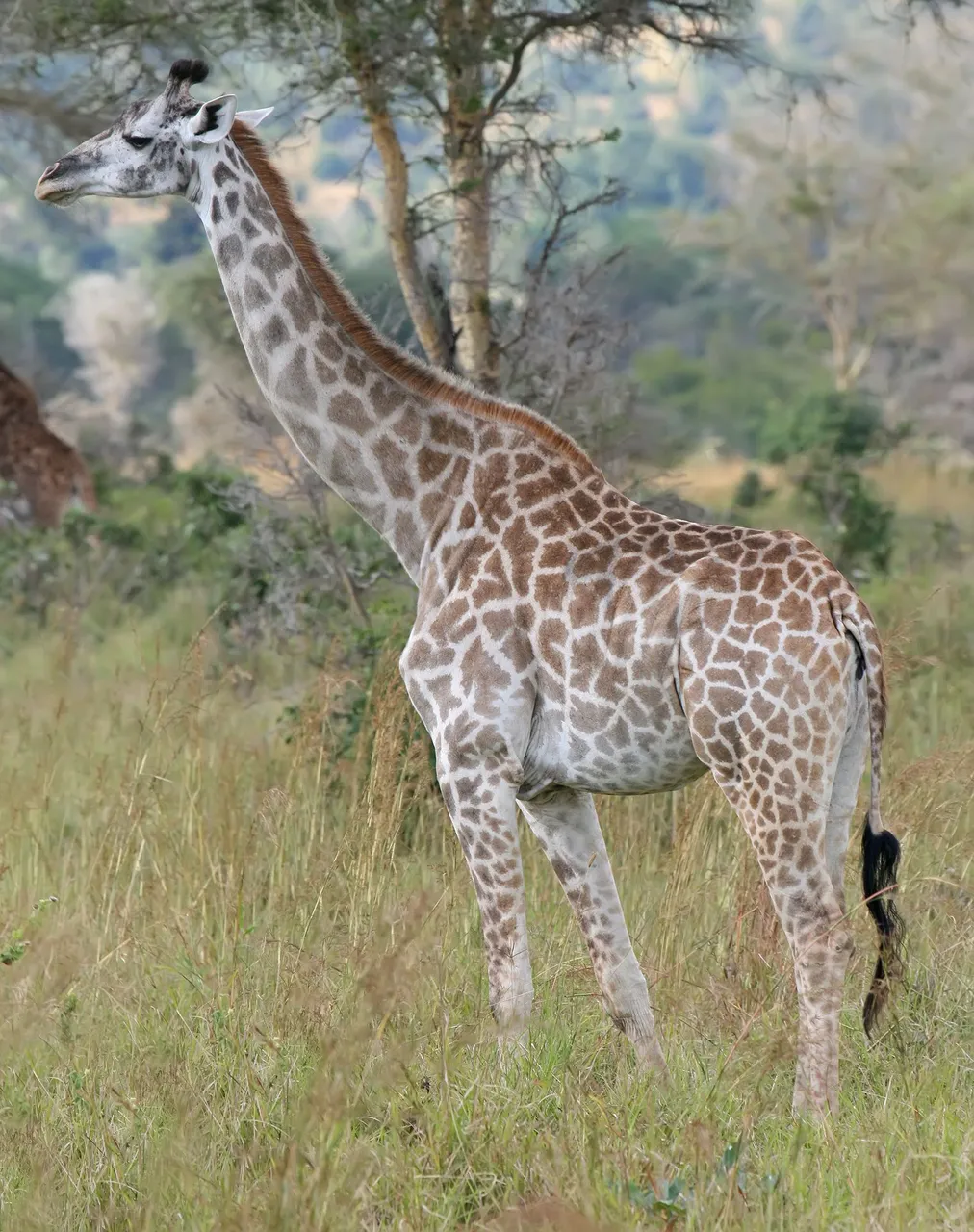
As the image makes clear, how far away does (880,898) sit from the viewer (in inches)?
166

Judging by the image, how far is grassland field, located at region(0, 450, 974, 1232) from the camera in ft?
11.4

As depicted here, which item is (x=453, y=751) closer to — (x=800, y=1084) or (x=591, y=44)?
(x=800, y=1084)

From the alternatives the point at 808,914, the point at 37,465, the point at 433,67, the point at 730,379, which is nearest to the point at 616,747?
the point at 808,914

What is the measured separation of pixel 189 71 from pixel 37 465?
10904mm

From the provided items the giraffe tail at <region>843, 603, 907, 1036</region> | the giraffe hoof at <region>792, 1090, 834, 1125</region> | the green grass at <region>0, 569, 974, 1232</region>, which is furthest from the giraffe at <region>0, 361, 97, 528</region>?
the giraffe hoof at <region>792, 1090, 834, 1125</region>

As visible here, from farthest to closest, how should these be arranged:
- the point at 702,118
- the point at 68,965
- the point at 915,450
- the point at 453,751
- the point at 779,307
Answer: the point at 702,118 → the point at 779,307 → the point at 915,450 → the point at 453,751 → the point at 68,965

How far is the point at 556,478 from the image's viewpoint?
456 cm

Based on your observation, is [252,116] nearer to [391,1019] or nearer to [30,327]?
[391,1019]

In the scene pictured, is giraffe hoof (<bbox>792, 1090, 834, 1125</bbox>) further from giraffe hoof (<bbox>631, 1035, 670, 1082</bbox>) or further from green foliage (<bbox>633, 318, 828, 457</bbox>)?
green foliage (<bbox>633, 318, 828, 457</bbox>)

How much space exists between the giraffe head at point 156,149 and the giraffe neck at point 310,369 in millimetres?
63

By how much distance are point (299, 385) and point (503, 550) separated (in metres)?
0.83

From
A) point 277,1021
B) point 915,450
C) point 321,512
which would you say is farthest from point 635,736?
point 915,450

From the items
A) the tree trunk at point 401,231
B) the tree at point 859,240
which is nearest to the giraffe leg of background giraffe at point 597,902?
the tree trunk at point 401,231

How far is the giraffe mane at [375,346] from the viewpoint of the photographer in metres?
4.66
